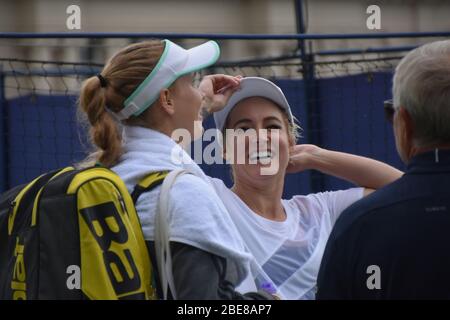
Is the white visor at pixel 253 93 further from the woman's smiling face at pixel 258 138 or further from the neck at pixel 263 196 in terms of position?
the neck at pixel 263 196

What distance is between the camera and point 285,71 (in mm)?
6332

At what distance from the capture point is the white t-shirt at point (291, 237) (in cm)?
307

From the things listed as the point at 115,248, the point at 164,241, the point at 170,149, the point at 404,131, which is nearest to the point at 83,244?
the point at 115,248

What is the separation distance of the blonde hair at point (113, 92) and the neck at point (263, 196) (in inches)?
32.3

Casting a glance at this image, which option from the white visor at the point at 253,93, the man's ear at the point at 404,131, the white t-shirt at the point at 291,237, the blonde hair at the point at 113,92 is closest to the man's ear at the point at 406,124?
the man's ear at the point at 404,131

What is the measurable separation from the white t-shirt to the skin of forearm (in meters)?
0.07

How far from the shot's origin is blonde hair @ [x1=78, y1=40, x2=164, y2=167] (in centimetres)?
256

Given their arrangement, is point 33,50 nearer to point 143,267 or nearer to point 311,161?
point 311,161

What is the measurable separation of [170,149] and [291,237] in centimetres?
82

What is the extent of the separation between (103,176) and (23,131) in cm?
312

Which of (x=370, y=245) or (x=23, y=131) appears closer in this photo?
(x=370, y=245)

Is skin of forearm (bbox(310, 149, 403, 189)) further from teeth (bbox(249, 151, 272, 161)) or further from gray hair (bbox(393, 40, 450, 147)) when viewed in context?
gray hair (bbox(393, 40, 450, 147))
